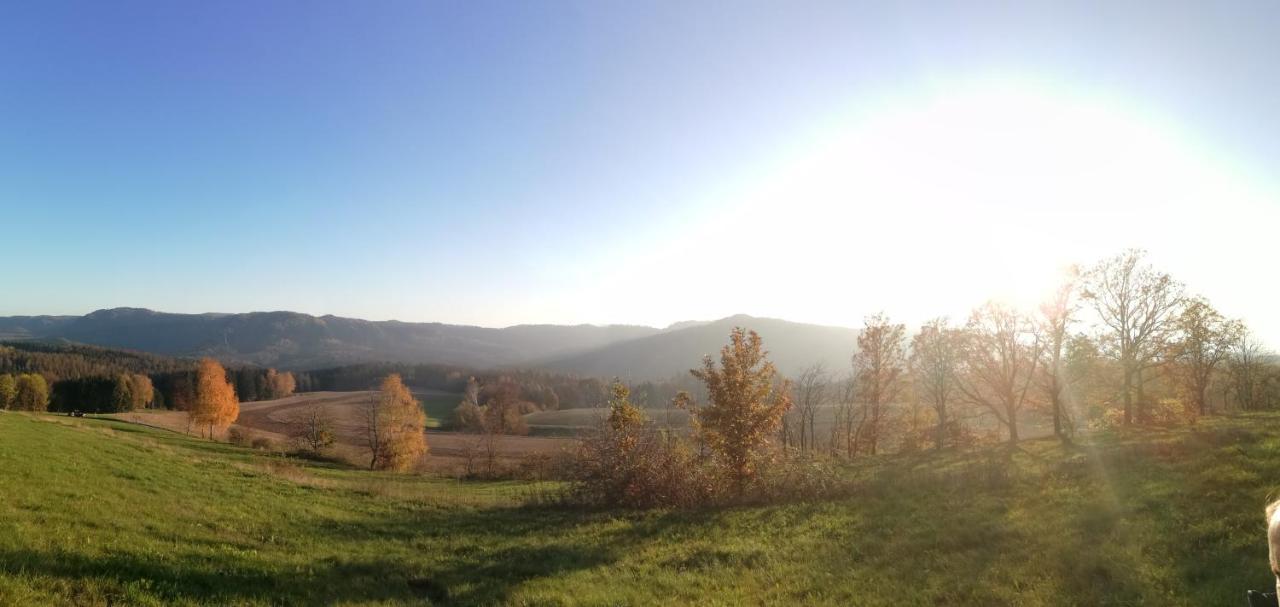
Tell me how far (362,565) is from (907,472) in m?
23.2

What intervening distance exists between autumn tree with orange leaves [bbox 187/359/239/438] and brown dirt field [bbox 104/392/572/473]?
6.47 m

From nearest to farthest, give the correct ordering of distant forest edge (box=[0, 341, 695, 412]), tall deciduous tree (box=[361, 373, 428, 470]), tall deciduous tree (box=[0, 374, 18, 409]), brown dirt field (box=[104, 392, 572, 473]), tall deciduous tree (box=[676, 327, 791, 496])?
1. tall deciduous tree (box=[676, 327, 791, 496])
2. tall deciduous tree (box=[361, 373, 428, 470])
3. brown dirt field (box=[104, 392, 572, 473])
4. tall deciduous tree (box=[0, 374, 18, 409])
5. distant forest edge (box=[0, 341, 695, 412])

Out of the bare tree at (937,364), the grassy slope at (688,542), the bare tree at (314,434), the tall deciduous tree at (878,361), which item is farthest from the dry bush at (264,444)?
the bare tree at (937,364)

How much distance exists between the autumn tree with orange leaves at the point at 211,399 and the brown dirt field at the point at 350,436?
6470 millimetres

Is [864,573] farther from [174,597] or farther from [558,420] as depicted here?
[558,420]

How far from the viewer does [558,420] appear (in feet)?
371

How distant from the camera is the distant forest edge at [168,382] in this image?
105875 mm

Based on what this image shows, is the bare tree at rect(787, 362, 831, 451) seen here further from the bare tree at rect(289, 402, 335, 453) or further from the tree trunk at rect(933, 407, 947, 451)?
the bare tree at rect(289, 402, 335, 453)

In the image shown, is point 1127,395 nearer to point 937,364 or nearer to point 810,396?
point 937,364

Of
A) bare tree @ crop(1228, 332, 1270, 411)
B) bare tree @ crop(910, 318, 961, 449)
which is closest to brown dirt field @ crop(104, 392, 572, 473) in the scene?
bare tree @ crop(910, 318, 961, 449)

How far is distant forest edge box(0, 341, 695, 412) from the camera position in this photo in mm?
105875

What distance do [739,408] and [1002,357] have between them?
23.5 meters

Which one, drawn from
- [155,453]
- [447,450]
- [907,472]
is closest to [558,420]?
[447,450]

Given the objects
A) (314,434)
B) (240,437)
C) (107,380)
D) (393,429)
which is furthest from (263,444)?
(107,380)
